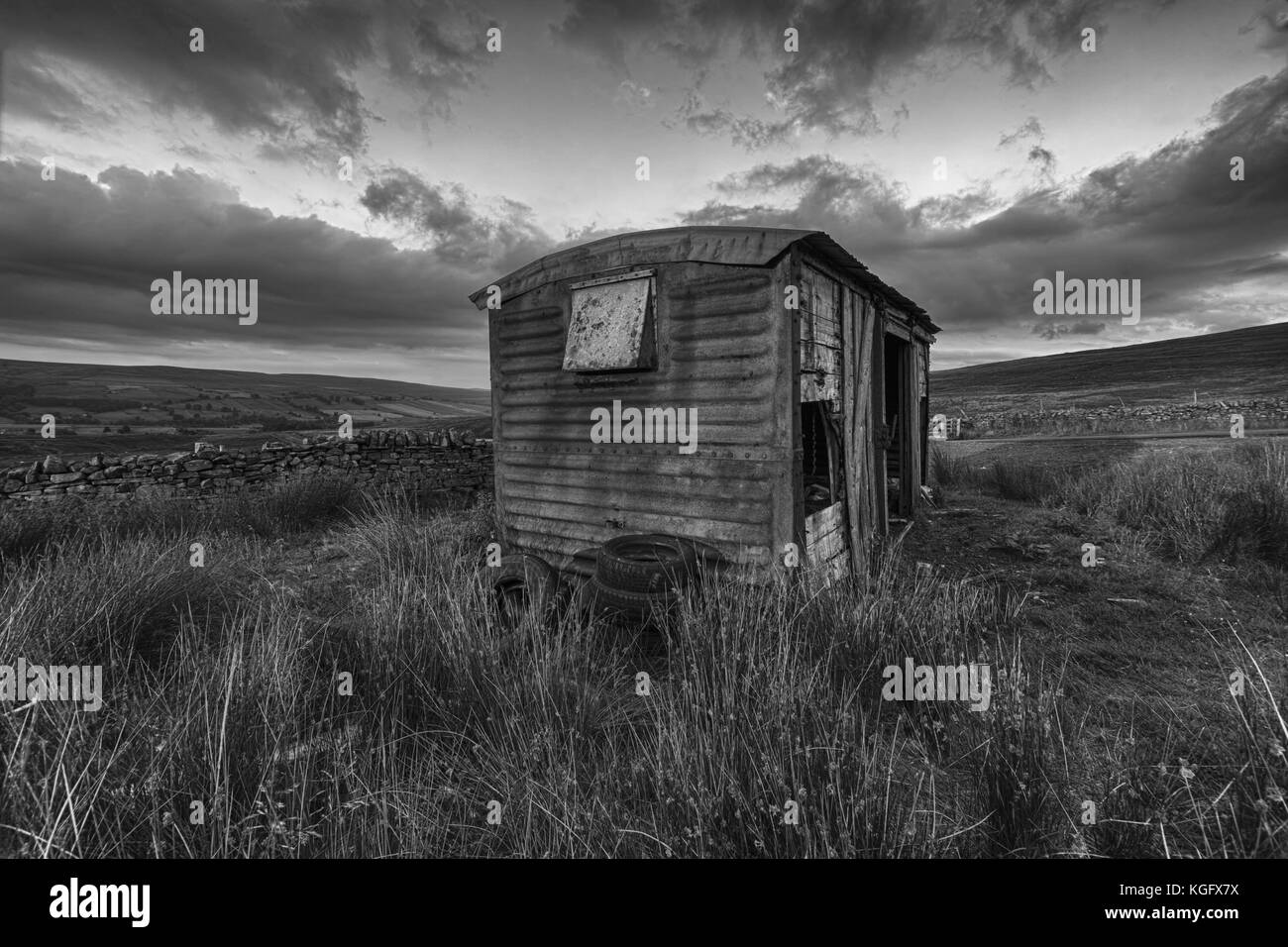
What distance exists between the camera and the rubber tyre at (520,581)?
590 cm

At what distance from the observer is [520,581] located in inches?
242

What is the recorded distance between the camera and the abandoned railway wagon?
4.95 m

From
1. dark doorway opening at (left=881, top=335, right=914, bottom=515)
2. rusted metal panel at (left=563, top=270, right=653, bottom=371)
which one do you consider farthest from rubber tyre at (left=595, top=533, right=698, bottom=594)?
dark doorway opening at (left=881, top=335, right=914, bottom=515)

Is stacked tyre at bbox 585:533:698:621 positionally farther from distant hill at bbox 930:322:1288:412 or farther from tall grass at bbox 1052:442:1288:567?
distant hill at bbox 930:322:1288:412

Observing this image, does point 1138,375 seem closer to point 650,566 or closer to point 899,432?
point 899,432

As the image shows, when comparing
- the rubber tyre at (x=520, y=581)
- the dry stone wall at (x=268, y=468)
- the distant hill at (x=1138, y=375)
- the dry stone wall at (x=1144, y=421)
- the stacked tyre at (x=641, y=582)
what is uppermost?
the distant hill at (x=1138, y=375)

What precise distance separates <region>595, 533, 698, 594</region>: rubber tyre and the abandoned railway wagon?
103 millimetres

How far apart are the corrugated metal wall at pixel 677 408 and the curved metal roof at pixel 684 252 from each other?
0.12 metres

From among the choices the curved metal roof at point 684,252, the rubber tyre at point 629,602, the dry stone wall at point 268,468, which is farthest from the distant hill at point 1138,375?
the rubber tyre at point 629,602

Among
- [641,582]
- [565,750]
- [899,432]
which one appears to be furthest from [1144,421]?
[565,750]

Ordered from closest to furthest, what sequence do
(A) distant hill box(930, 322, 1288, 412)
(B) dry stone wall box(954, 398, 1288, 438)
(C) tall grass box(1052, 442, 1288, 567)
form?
→ (C) tall grass box(1052, 442, 1288, 567) → (B) dry stone wall box(954, 398, 1288, 438) → (A) distant hill box(930, 322, 1288, 412)

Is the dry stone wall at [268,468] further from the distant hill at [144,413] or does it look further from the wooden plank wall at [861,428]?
the wooden plank wall at [861,428]

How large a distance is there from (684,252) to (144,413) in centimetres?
5630

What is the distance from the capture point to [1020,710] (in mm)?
2529
